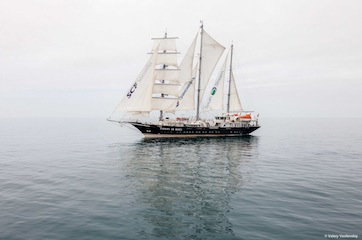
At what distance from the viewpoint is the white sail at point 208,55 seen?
66619 millimetres

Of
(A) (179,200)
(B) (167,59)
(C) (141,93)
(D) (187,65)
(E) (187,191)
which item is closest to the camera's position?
(A) (179,200)

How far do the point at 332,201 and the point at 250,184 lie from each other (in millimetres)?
6764

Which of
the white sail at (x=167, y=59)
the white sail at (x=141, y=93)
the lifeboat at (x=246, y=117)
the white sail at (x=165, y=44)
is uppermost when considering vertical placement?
the white sail at (x=165, y=44)

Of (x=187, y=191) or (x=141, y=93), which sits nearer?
(x=187, y=191)

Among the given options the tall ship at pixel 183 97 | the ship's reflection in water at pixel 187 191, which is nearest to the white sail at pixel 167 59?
the tall ship at pixel 183 97

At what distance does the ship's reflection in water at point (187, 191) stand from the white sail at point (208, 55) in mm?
35612

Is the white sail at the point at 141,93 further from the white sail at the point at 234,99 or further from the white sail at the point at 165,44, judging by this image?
the white sail at the point at 234,99

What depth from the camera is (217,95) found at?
6794cm

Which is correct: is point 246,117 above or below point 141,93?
below

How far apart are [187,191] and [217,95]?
49696mm

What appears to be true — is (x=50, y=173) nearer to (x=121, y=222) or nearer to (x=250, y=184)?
(x=121, y=222)

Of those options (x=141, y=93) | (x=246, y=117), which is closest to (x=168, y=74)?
(x=141, y=93)

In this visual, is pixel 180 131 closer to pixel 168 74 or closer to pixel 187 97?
pixel 187 97

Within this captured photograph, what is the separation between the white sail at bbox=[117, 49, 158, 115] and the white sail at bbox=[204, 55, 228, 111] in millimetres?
18416
